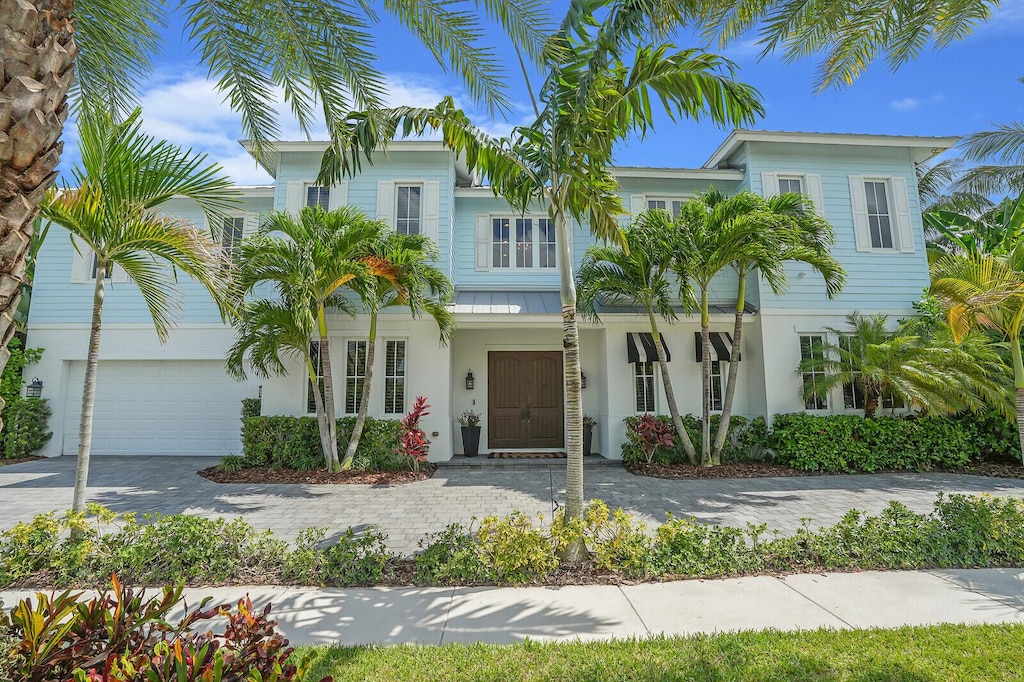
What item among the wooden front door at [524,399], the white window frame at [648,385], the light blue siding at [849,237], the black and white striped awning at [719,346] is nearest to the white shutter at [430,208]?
the wooden front door at [524,399]

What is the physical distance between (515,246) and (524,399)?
3.94 meters

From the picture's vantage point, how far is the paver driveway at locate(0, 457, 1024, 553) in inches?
269

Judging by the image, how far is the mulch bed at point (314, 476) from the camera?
934 cm

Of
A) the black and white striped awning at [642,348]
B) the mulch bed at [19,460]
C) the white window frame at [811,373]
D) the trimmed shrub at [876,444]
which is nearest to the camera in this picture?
the trimmed shrub at [876,444]

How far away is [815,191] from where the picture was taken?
11.8 m

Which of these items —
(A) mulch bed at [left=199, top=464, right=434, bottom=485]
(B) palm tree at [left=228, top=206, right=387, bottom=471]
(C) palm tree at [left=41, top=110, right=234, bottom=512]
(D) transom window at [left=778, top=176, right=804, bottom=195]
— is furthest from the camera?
(D) transom window at [left=778, top=176, right=804, bottom=195]

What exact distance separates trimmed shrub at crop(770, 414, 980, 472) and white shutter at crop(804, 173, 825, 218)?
16.3ft

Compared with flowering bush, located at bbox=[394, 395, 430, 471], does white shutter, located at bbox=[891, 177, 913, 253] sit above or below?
above

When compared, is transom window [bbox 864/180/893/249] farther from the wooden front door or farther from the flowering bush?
the flowering bush

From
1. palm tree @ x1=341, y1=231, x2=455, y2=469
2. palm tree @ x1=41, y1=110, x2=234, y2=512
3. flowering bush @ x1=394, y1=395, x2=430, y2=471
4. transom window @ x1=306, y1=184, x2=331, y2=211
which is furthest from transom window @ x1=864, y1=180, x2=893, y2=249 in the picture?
palm tree @ x1=41, y1=110, x2=234, y2=512

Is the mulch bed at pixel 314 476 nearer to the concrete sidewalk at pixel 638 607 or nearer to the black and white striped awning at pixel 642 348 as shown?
the concrete sidewalk at pixel 638 607

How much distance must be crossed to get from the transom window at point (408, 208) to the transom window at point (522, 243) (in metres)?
1.99

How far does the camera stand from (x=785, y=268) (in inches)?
463

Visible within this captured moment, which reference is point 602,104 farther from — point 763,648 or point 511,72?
point 763,648
